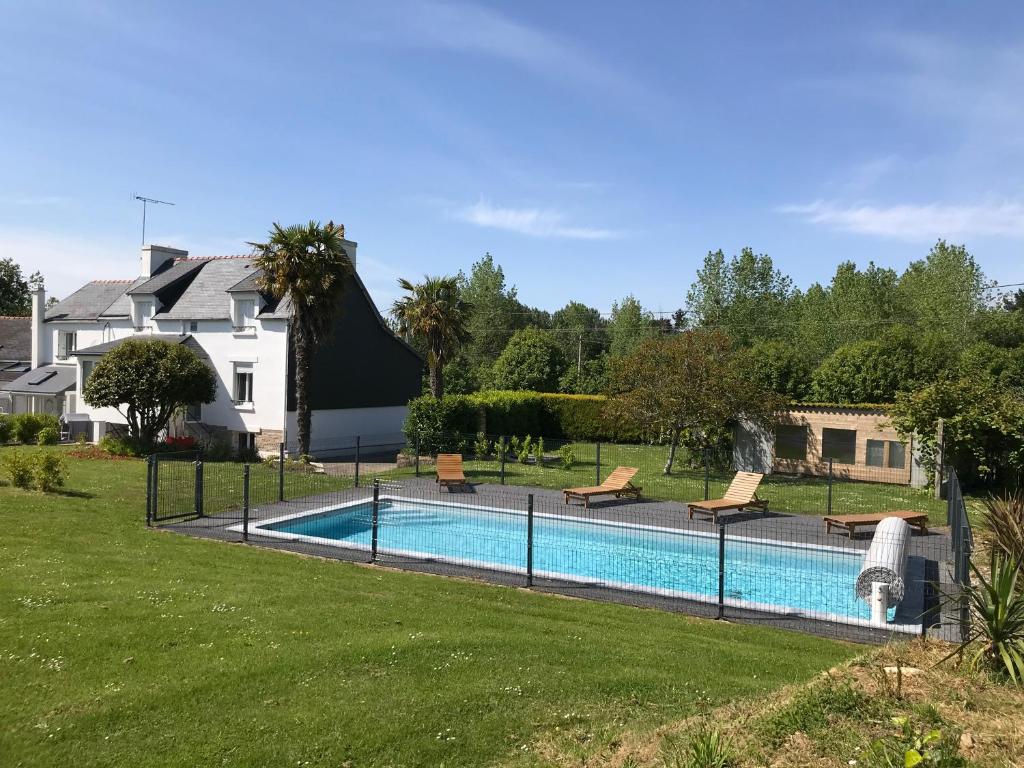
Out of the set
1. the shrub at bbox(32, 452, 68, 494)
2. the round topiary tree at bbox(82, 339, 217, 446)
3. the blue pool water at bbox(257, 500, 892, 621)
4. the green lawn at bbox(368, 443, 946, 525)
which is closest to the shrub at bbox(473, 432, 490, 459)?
the green lawn at bbox(368, 443, 946, 525)

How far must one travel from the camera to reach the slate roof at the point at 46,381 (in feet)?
127

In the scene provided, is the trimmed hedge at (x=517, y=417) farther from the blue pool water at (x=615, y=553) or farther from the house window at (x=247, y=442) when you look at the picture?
the blue pool water at (x=615, y=553)

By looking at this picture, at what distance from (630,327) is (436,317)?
40682 millimetres

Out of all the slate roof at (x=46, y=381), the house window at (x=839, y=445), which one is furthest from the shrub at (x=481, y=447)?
the slate roof at (x=46, y=381)

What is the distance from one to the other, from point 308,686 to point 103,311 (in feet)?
125

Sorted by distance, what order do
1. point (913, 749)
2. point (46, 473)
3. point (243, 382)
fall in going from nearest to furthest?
point (913, 749)
point (46, 473)
point (243, 382)

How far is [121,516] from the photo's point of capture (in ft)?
56.6

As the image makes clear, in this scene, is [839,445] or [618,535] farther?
[839,445]

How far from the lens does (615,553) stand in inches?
666

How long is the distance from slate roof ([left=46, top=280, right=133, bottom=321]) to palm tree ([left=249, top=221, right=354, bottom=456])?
16.1 meters

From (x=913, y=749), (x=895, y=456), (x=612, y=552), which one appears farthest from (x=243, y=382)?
(x=913, y=749)

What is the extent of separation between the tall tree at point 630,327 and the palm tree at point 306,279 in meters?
42.8

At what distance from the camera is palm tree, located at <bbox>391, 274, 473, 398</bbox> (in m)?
34.4

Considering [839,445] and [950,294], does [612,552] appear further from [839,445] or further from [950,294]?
[950,294]
